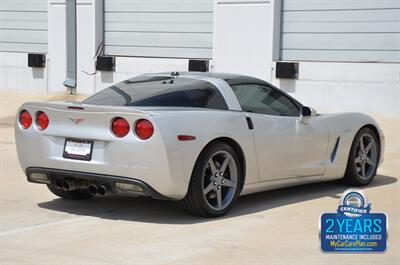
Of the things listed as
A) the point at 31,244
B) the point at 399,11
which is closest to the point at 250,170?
the point at 31,244

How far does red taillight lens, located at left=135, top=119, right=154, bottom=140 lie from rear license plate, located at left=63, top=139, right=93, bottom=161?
0.50m

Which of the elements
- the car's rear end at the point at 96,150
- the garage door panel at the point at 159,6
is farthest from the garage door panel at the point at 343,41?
the car's rear end at the point at 96,150

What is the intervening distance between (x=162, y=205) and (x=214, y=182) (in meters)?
0.88

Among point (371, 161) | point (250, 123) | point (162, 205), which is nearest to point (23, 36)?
point (371, 161)

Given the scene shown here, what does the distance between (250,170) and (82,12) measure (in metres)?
12.4

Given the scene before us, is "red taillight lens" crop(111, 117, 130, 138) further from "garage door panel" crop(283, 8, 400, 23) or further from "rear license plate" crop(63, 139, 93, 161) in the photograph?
"garage door panel" crop(283, 8, 400, 23)

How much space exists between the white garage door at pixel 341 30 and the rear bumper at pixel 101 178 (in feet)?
29.5

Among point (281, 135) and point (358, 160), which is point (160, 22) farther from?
point (281, 135)

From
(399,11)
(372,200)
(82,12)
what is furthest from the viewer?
(82,12)

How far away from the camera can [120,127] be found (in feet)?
22.1

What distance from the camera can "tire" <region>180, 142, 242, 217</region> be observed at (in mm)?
6852

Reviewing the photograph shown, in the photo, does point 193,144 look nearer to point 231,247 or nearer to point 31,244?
point 231,247

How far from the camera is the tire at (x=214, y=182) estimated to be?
6.85m

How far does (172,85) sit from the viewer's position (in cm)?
759
